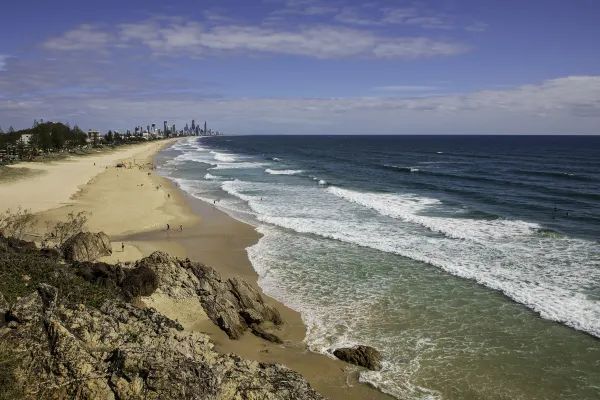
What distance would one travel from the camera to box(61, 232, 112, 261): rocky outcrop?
1964 centimetres

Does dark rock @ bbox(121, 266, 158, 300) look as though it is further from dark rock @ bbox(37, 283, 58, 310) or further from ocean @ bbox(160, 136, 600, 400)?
ocean @ bbox(160, 136, 600, 400)

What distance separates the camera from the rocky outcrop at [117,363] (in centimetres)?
880

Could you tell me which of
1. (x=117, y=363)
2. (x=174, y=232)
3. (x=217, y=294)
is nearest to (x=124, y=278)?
(x=217, y=294)

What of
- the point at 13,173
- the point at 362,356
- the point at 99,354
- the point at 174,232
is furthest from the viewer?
the point at 13,173

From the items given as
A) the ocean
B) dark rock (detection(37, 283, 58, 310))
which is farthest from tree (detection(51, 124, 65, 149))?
dark rock (detection(37, 283, 58, 310))

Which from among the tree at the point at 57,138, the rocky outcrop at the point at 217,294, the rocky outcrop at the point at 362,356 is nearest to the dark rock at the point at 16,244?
the rocky outcrop at the point at 217,294

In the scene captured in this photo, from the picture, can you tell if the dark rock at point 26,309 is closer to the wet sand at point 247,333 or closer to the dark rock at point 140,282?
the dark rock at point 140,282

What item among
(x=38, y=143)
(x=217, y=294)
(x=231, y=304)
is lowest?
(x=231, y=304)

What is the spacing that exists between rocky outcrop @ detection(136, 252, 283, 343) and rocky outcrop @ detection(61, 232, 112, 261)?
3554 millimetres

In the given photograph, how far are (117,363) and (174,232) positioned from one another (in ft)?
71.4

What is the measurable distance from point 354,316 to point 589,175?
55.4 m

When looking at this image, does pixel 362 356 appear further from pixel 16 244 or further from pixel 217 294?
pixel 16 244

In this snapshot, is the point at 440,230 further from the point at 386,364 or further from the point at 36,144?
the point at 36,144

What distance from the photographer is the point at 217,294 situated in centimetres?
1744
